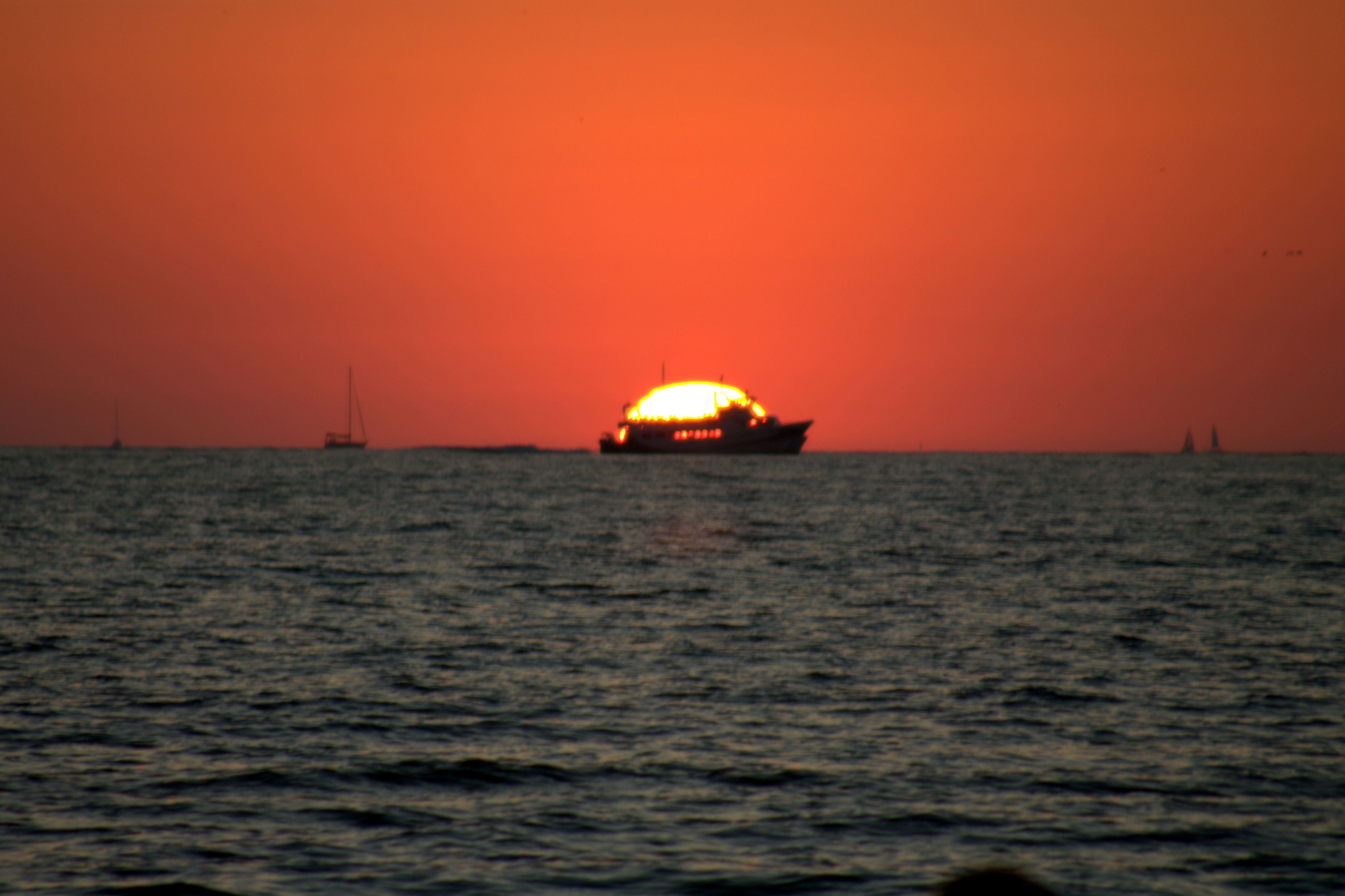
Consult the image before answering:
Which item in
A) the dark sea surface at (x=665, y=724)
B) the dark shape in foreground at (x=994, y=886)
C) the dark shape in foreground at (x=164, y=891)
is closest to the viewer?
the dark shape in foreground at (x=994, y=886)

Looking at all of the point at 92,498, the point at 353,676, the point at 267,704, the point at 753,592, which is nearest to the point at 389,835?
the point at 267,704

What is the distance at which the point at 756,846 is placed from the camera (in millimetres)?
10664

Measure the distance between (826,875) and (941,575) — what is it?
25.9 meters

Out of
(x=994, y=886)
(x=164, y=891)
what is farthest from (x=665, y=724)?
(x=994, y=886)

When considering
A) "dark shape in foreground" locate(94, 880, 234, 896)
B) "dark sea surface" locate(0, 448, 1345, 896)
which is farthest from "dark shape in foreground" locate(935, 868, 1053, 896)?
"dark shape in foreground" locate(94, 880, 234, 896)

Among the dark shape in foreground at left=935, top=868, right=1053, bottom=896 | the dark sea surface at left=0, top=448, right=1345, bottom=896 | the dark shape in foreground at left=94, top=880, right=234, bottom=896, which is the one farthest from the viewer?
the dark sea surface at left=0, top=448, right=1345, bottom=896

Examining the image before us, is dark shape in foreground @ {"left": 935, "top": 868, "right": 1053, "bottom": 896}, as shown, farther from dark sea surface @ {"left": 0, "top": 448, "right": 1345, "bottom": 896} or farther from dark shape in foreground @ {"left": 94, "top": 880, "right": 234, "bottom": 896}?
dark shape in foreground @ {"left": 94, "top": 880, "right": 234, "bottom": 896}

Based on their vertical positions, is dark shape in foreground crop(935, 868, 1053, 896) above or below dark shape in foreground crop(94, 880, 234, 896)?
above

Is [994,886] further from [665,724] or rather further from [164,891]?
[665,724]

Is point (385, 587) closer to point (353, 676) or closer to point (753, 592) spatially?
point (753, 592)

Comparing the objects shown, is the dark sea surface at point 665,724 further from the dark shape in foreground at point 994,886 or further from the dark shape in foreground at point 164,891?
→ the dark shape in foreground at point 994,886

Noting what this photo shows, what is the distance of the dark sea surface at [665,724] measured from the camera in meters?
10.4

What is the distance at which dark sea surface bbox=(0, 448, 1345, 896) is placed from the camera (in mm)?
10383

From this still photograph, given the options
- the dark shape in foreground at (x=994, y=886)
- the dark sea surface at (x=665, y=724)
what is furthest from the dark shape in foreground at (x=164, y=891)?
the dark shape in foreground at (x=994, y=886)
